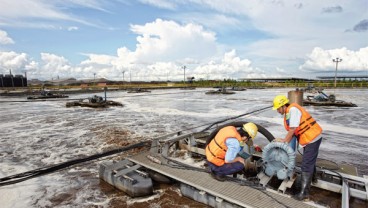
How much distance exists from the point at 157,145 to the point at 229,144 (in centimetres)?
216

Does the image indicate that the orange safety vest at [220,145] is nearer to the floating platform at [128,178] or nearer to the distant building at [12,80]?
the floating platform at [128,178]

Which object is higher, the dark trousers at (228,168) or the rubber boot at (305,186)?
the dark trousers at (228,168)

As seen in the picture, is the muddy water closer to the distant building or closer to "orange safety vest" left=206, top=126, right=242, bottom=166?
"orange safety vest" left=206, top=126, right=242, bottom=166

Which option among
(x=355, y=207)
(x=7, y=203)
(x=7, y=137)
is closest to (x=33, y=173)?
(x=7, y=203)

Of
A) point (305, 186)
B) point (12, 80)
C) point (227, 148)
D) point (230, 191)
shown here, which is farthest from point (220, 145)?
point (12, 80)

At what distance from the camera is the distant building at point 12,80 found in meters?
44.3

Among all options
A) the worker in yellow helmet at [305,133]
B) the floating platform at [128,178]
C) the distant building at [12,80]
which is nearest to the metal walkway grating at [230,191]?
the floating platform at [128,178]

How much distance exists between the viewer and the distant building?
1746 inches

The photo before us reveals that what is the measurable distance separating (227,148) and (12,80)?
53.2 metres

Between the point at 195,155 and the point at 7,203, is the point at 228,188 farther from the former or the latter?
the point at 7,203

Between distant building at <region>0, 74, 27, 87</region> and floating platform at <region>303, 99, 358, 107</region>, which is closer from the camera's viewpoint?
floating platform at <region>303, 99, 358, 107</region>

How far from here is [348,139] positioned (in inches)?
331

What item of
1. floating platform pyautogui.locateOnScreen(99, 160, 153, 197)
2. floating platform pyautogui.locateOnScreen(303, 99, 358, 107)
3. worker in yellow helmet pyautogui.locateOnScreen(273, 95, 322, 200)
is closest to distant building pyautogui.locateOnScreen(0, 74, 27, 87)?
floating platform pyautogui.locateOnScreen(303, 99, 358, 107)

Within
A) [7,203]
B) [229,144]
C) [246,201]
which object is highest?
[229,144]
